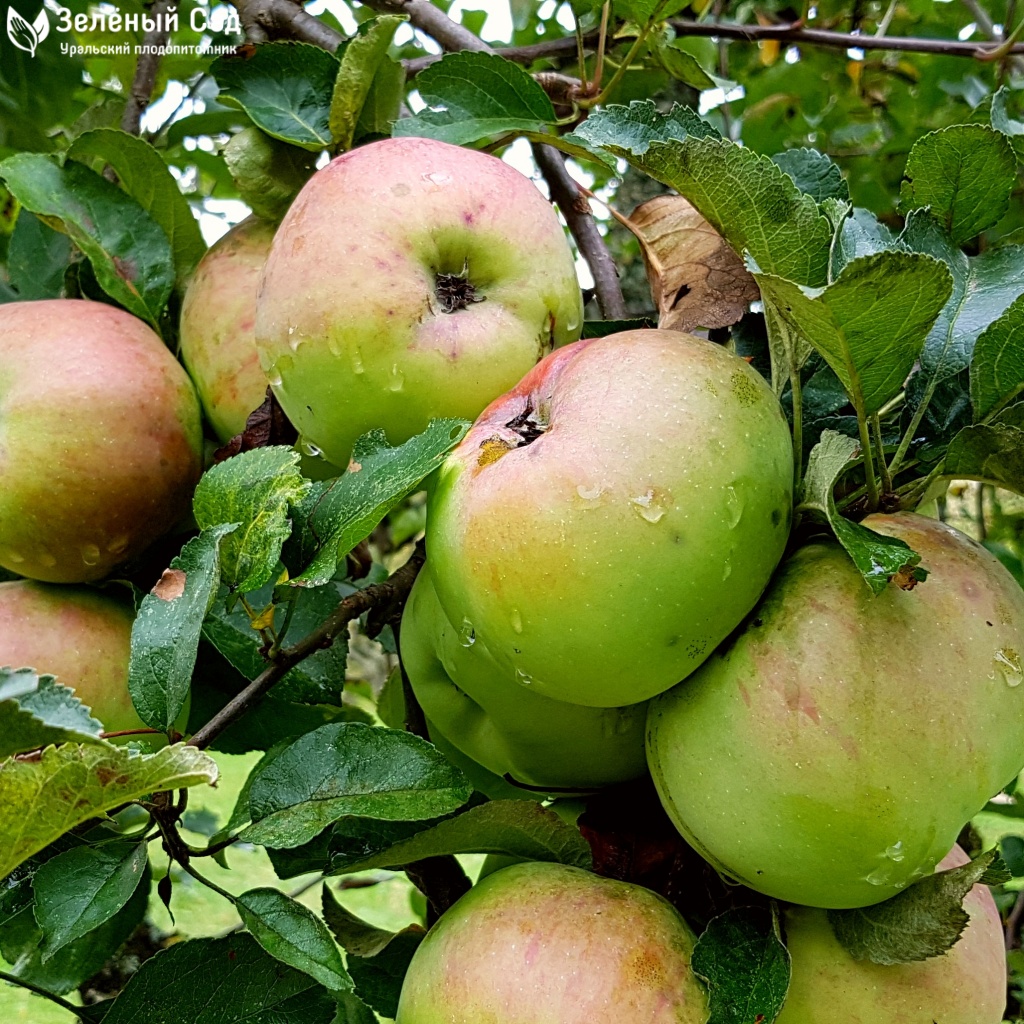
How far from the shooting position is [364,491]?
2.06 ft

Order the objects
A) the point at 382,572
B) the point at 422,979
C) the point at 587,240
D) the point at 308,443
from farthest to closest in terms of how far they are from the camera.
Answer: the point at 382,572, the point at 587,240, the point at 308,443, the point at 422,979

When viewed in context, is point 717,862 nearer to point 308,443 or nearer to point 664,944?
point 664,944

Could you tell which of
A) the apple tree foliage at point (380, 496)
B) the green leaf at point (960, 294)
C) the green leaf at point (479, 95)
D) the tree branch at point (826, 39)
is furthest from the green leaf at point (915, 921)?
the tree branch at point (826, 39)

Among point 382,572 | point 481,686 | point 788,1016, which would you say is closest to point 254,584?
point 481,686

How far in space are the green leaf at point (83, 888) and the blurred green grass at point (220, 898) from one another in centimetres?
60

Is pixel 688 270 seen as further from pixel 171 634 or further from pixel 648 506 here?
pixel 171 634

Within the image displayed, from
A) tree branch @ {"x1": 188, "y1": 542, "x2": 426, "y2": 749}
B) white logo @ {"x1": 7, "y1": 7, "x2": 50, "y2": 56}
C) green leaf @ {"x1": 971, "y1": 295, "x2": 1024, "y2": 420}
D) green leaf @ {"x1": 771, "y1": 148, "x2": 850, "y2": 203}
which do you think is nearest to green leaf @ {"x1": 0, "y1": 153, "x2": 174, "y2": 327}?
tree branch @ {"x1": 188, "y1": 542, "x2": 426, "y2": 749}

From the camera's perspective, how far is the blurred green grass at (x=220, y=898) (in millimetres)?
1199

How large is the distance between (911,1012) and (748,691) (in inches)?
9.7

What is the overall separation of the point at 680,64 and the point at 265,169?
42 cm

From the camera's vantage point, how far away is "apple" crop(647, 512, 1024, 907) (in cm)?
56

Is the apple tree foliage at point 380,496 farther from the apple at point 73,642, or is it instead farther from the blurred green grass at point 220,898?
the blurred green grass at point 220,898

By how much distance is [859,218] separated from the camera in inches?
28.5

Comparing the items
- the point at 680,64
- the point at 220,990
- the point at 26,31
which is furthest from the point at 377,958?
the point at 26,31
